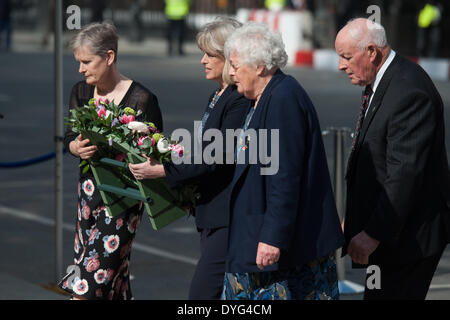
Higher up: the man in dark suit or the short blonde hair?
the short blonde hair

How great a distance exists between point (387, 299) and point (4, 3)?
25.3m

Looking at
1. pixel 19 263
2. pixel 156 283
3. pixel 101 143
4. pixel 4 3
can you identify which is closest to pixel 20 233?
pixel 19 263

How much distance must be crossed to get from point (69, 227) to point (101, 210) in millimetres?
3727

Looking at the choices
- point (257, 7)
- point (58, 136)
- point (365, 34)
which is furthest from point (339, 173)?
point (257, 7)

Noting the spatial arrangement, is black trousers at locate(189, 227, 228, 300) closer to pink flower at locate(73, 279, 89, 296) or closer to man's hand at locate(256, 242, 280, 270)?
man's hand at locate(256, 242, 280, 270)

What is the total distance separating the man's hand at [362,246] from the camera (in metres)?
4.52

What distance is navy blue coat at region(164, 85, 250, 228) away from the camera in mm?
4684

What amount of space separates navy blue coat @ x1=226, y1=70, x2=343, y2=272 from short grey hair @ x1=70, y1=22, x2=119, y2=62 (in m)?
1.40

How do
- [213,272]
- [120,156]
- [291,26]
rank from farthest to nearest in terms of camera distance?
[291,26], [120,156], [213,272]

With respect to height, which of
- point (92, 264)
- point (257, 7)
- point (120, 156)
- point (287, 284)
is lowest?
point (257, 7)

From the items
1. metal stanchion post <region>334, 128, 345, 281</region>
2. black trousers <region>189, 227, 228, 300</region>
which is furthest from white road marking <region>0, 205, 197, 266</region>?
black trousers <region>189, 227, 228, 300</region>

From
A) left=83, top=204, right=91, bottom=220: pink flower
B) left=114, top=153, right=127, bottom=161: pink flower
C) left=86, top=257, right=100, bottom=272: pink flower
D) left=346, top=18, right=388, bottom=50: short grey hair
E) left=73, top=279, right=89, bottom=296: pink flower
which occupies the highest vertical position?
left=346, top=18, right=388, bottom=50: short grey hair

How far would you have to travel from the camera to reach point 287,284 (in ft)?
14.2

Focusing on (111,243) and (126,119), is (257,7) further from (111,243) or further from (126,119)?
(126,119)
